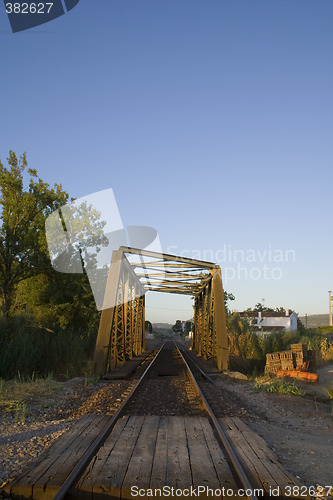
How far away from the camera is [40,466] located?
4.00 m

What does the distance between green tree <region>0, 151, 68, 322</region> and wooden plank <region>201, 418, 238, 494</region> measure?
14815 mm

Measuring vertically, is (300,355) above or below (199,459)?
above

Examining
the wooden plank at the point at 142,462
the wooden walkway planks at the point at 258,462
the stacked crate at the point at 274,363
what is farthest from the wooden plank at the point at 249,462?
the stacked crate at the point at 274,363

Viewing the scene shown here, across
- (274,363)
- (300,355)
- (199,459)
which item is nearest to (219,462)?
(199,459)

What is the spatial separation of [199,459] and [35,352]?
35.9ft

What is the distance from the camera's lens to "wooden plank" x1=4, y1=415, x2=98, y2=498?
137 inches

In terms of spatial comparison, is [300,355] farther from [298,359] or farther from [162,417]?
[162,417]

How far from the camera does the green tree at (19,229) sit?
1802 centimetres

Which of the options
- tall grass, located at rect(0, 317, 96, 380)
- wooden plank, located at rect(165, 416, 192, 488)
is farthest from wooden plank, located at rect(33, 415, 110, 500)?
tall grass, located at rect(0, 317, 96, 380)

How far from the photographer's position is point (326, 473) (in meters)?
4.25

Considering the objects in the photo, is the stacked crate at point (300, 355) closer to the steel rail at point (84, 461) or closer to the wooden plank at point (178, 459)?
the wooden plank at point (178, 459)

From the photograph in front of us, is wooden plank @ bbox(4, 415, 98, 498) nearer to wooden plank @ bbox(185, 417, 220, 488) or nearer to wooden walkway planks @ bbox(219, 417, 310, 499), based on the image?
wooden plank @ bbox(185, 417, 220, 488)

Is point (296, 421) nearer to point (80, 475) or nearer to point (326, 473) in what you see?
point (326, 473)

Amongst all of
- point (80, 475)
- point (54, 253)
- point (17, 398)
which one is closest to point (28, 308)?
point (54, 253)
